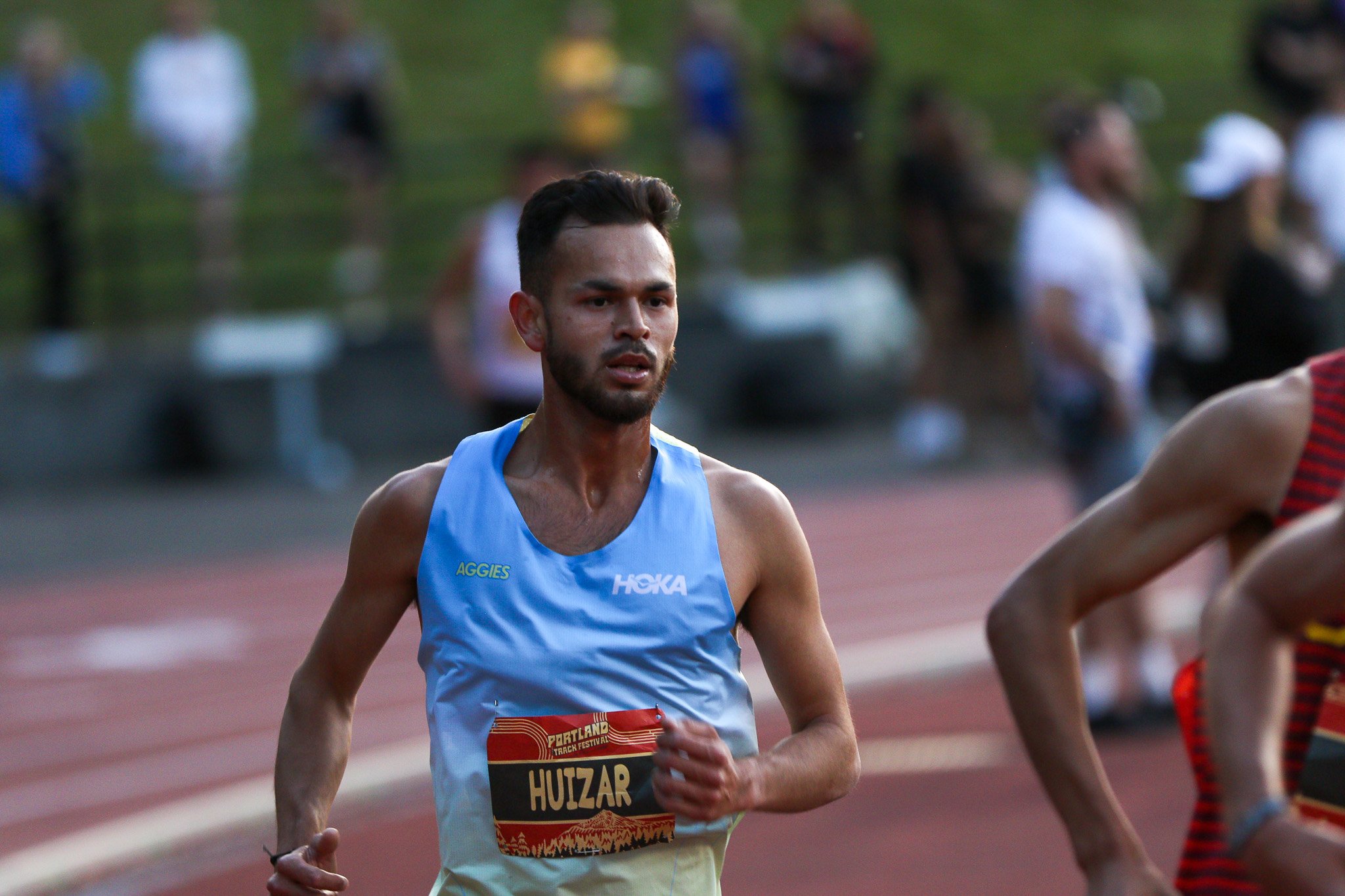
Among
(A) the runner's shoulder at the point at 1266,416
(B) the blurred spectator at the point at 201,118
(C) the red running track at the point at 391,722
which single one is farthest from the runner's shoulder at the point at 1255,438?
(B) the blurred spectator at the point at 201,118

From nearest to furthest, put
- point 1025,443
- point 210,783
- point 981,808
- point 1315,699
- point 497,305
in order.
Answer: point 1315,699
point 981,808
point 210,783
point 497,305
point 1025,443

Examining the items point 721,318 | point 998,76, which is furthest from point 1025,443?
point 998,76

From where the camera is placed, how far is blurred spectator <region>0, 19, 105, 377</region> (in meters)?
15.0

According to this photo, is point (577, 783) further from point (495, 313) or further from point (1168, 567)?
point (495, 313)

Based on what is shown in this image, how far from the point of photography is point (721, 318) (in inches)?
695

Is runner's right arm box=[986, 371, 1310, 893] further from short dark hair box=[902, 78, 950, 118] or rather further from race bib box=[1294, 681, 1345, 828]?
short dark hair box=[902, 78, 950, 118]

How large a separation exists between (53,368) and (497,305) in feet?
27.8

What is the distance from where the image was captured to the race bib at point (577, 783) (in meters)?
3.00

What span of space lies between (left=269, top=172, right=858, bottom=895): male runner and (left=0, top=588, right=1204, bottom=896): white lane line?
11.7 feet

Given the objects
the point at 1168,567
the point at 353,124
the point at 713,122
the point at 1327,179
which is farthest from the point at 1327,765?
the point at 713,122

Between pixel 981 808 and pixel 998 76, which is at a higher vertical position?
pixel 998 76

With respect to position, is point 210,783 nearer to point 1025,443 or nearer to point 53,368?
point 53,368

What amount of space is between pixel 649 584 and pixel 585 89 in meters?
13.9

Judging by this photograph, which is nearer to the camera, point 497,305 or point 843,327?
point 497,305
